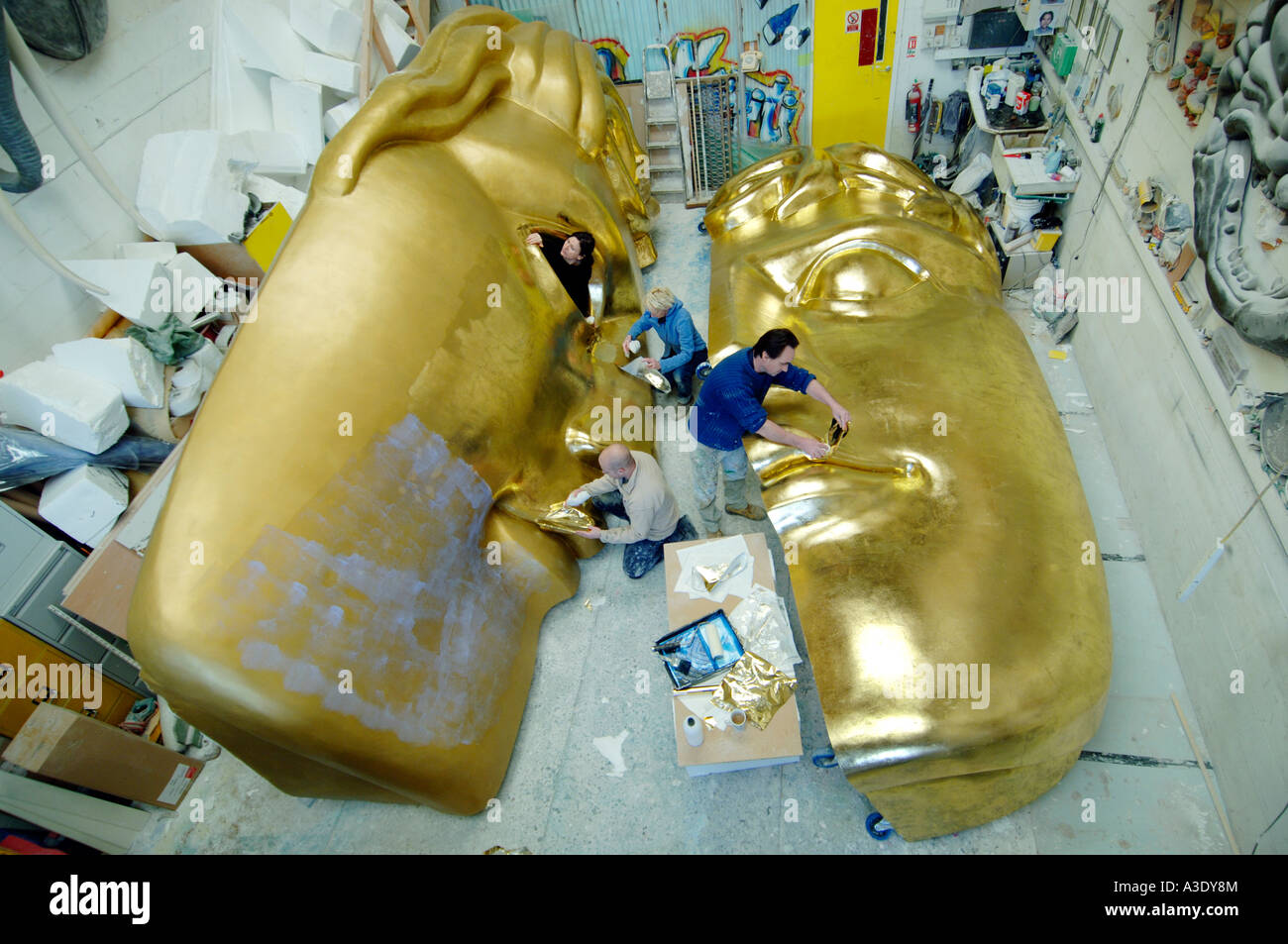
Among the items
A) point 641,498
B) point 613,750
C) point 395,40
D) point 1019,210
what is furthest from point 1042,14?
point 613,750

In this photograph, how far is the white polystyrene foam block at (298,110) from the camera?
15.8 feet

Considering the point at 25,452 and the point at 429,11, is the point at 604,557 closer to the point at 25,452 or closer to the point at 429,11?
the point at 25,452

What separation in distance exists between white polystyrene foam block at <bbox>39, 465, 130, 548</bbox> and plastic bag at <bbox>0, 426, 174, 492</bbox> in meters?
0.05

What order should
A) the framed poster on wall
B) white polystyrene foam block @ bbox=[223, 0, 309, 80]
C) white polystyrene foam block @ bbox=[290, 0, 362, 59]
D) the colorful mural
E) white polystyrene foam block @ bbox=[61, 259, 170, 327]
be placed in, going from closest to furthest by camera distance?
white polystyrene foam block @ bbox=[61, 259, 170, 327], white polystyrene foam block @ bbox=[223, 0, 309, 80], the framed poster on wall, white polystyrene foam block @ bbox=[290, 0, 362, 59], the colorful mural

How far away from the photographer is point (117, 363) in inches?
137

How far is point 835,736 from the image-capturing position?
7.81ft

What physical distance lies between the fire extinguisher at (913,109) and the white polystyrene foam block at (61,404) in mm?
6119

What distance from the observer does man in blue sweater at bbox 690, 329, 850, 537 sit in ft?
9.39

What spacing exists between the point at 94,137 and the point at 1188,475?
5.77 m

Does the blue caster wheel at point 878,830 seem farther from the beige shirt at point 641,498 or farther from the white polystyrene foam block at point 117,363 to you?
the white polystyrene foam block at point 117,363

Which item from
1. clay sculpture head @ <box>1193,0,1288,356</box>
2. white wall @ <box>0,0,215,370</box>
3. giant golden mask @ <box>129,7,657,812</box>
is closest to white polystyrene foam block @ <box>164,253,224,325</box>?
white wall @ <box>0,0,215,370</box>

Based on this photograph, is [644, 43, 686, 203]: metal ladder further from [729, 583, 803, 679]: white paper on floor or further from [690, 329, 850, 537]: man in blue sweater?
[729, 583, 803, 679]: white paper on floor

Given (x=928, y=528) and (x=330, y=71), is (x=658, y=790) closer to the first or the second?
(x=928, y=528)

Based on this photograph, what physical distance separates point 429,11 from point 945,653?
6.98 meters
